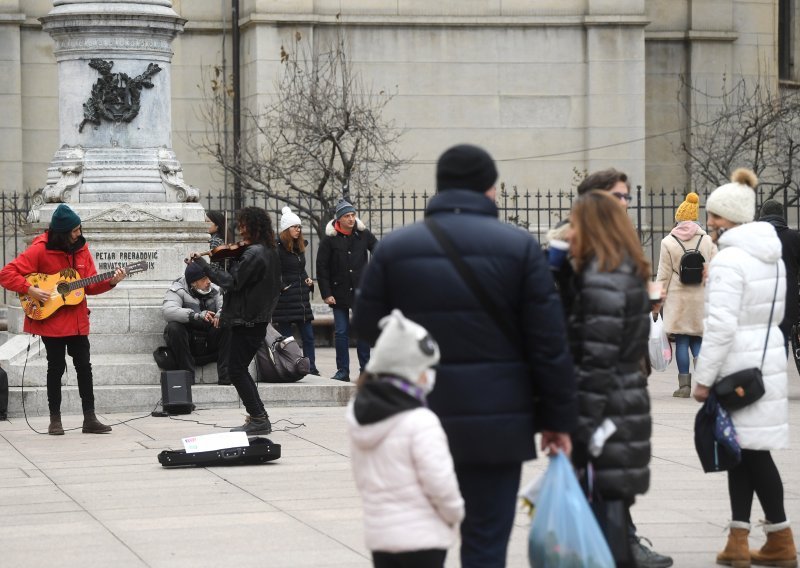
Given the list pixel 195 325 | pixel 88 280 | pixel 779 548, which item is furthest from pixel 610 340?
pixel 195 325

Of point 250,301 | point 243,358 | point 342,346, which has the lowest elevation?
point 342,346

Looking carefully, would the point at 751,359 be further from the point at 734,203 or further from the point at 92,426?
the point at 92,426

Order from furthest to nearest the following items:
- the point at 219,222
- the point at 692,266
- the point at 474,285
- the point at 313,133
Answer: the point at 313,133
the point at 219,222
the point at 692,266
the point at 474,285

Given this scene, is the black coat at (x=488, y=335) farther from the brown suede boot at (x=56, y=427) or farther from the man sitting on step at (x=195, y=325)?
the man sitting on step at (x=195, y=325)

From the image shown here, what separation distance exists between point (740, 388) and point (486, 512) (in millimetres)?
Result: 1974

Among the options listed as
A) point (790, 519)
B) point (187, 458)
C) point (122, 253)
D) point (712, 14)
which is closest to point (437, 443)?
point (790, 519)

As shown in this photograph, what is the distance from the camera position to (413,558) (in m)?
5.52

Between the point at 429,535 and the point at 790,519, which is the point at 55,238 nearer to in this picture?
the point at 790,519

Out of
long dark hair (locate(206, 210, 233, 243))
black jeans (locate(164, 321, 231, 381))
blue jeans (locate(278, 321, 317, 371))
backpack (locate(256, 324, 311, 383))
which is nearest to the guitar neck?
black jeans (locate(164, 321, 231, 381))

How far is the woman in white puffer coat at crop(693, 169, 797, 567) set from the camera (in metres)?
7.51

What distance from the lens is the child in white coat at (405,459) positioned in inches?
215

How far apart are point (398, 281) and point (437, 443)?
730mm

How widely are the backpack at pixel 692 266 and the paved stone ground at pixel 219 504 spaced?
2223 millimetres

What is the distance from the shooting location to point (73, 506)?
9.37 meters
